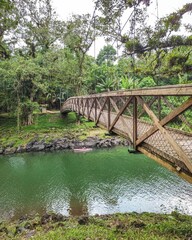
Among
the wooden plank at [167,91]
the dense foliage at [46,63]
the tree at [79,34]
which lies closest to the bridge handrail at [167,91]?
the wooden plank at [167,91]

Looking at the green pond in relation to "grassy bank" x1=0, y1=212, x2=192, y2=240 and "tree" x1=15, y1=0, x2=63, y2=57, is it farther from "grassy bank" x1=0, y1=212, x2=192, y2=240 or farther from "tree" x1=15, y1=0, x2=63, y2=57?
"tree" x1=15, y1=0, x2=63, y2=57

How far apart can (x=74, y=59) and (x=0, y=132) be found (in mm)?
6920

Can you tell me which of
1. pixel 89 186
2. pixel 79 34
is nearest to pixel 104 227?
pixel 89 186

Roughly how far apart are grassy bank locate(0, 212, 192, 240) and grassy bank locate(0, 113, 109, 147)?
8.24 metres

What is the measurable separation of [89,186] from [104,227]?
339 cm

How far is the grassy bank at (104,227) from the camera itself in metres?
3.83

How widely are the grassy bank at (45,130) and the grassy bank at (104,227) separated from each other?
27.0ft

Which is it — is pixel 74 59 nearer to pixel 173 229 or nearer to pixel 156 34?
pixel 156 34

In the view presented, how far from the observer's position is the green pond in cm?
621

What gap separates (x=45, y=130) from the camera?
14469 millimetres

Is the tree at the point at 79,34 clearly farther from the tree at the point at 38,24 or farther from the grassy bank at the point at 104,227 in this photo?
the grassy bank at the point at 104,227

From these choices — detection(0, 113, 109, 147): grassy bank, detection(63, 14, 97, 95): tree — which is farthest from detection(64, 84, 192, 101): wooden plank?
detection(63, 14, 97, 95): tree

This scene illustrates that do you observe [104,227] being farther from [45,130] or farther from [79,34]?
[79,34]

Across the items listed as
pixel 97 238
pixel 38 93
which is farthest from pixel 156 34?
pixel 38 93
